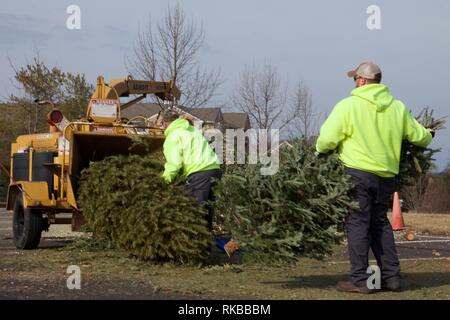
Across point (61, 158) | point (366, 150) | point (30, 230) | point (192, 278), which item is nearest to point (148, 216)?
point (192, 278)

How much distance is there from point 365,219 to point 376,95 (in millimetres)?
1146

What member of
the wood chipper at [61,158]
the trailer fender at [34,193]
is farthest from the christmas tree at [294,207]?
the trailer fender at [34,193]

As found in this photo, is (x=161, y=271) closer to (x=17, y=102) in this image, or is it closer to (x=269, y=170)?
(x=269, y=170)

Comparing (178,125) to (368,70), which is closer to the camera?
(368,70)

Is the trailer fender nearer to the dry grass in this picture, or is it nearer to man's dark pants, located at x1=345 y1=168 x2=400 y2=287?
man's dark pants, located at x1=345 y1=168 x2=400 y2=287

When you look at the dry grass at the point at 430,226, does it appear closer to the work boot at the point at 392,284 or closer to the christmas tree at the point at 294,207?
the work boot at the point at 392,284

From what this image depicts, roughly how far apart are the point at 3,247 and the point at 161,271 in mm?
4836

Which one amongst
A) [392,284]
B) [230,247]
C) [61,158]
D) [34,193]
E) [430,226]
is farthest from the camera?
[430,226]

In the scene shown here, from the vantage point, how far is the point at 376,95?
7.27 metres

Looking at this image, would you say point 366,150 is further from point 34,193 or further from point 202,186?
point 34,193

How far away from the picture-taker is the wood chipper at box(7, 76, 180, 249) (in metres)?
11.3

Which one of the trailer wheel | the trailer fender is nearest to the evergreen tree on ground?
the trailer fender

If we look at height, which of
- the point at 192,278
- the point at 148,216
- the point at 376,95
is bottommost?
the point at 192,278
